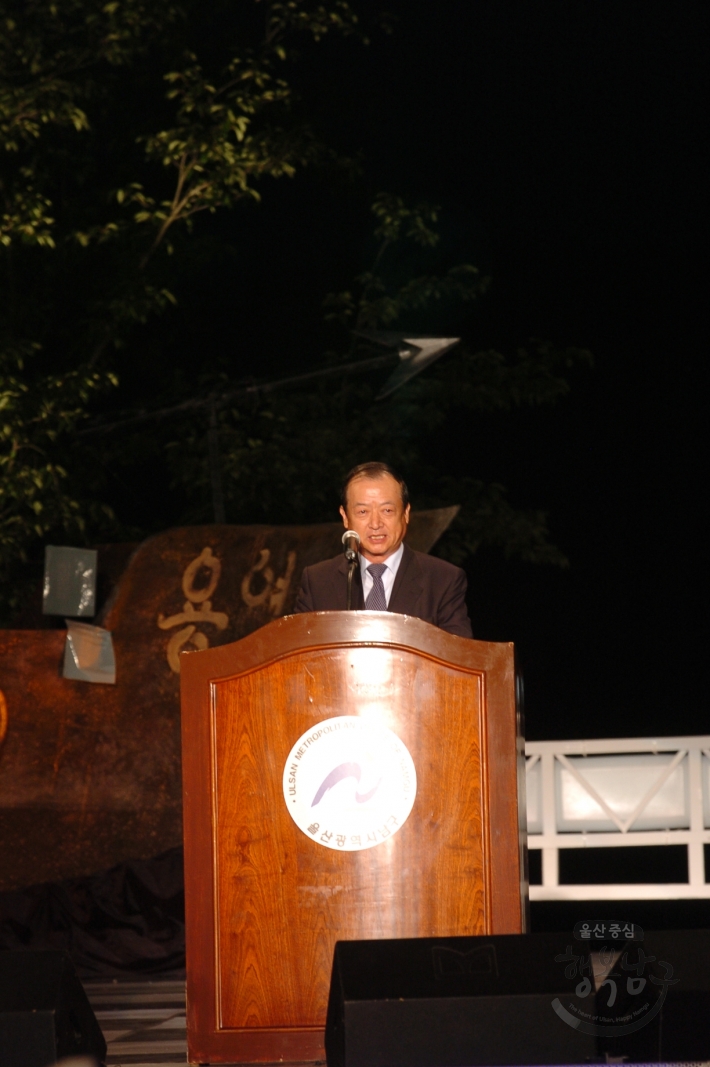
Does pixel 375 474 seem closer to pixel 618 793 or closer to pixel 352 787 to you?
pixel 352 787

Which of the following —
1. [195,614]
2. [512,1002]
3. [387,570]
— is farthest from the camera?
[195,614]

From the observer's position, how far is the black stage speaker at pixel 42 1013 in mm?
2285

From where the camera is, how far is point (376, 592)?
3.30 meters

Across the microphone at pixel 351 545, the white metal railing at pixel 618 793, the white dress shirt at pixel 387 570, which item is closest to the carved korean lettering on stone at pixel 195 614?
the white metal railing at pixel 618 793

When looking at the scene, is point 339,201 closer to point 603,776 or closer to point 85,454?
point 85,454

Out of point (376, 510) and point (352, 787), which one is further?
point (376, 510)

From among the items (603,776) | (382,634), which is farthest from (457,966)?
(603,776)

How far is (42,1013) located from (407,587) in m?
1.37

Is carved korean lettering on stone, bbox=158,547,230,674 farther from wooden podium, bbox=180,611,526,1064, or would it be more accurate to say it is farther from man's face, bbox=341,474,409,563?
wooden podium, bbox=180,611,526,1064

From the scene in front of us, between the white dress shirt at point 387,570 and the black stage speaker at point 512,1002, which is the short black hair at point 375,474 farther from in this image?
the black stage speaker at point 512,1002

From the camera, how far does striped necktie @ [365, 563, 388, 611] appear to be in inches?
129

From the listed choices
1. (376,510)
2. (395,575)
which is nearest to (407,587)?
(395,575)

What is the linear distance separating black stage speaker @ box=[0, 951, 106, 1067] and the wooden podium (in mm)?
260

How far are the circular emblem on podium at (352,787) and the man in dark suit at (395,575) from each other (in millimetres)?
590
